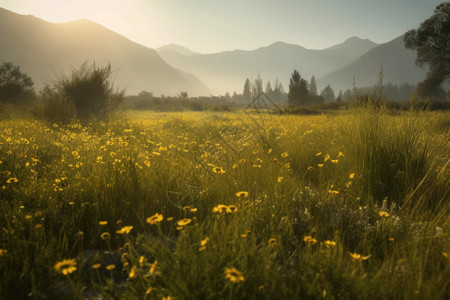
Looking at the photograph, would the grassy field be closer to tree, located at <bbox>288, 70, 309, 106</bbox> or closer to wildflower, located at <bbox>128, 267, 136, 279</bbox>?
wildflower, located at <bbox>128, 267, 136, 279</bbox>

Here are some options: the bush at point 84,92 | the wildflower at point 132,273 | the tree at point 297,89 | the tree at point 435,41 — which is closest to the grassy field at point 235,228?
the wildflower at point 132,273

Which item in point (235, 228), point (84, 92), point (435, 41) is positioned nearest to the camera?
point (235, 228)

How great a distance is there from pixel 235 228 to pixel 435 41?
2633 cm

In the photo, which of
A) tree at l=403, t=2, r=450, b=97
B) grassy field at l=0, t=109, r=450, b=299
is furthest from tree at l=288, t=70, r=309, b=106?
grassy field at l=0, t=109, r=450, b=299

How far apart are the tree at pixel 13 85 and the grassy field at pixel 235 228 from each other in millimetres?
28507

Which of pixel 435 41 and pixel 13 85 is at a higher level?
pixel 435 41

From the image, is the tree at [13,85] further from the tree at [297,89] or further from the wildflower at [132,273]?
the tree at [297,89]

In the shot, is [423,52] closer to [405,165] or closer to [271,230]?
[405,165]

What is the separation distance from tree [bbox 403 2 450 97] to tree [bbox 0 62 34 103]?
36.5 metres

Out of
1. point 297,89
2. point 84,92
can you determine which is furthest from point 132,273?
point 297,89

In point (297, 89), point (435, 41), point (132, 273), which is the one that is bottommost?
point (132, 273)

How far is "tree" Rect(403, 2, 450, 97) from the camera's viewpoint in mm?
19578

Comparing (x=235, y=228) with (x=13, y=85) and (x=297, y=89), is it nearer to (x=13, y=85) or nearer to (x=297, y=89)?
(x=13, y=85)

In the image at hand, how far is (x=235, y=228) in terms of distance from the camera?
175cm
